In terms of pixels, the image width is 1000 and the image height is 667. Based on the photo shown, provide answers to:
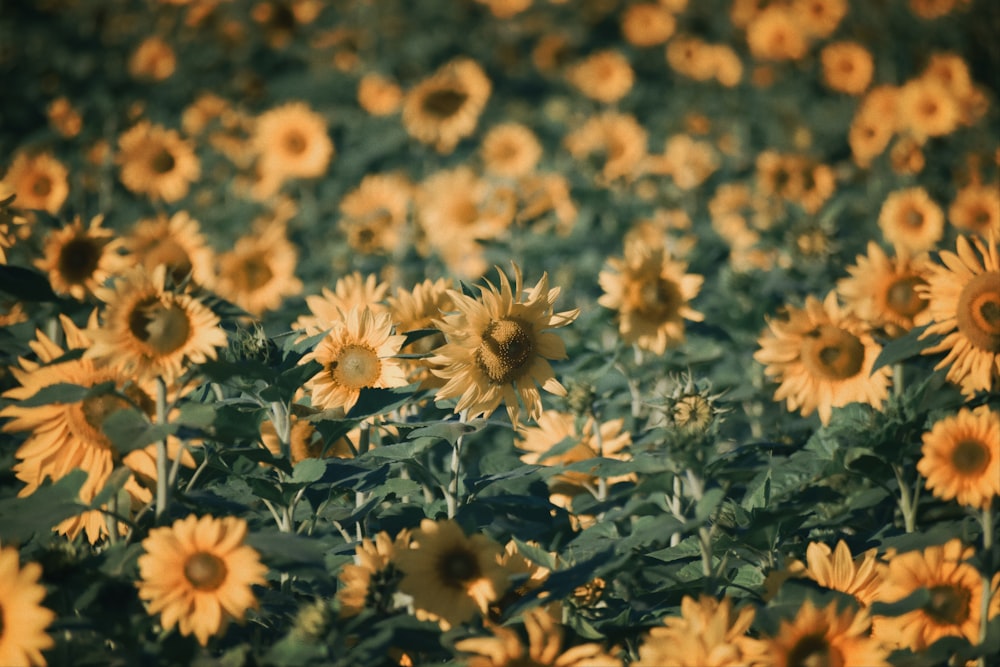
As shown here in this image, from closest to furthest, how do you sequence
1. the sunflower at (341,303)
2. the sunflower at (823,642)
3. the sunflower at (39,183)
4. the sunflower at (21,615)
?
the sunflower at (21,615) < the sunflower at (823,642) < the sunflower at (341,303) < the sunflower at (39,183)

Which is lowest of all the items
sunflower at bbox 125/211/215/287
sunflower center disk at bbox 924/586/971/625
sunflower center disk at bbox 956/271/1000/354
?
sunflower at bbox 125/211/215/287

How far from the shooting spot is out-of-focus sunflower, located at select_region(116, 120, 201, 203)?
17.2 ft

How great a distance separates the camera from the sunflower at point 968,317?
7.98 ft

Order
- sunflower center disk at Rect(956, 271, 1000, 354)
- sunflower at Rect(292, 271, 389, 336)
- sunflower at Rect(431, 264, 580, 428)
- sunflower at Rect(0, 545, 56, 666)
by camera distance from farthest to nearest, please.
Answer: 1. sunflower at Rect(292, 271, 389, 336)
2. sunflower center disk at Rect(956, 271, 1000, 354)
3. sunflower at Rect(431, 264, 580, 428)
4. sunflower at Rect(0, 545, 56, 666)

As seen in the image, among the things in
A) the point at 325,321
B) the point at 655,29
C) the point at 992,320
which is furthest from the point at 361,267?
the point at 655,29

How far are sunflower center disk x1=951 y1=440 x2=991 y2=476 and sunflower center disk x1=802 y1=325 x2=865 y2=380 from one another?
0.61 m

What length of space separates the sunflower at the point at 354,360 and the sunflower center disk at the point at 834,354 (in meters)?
1.30

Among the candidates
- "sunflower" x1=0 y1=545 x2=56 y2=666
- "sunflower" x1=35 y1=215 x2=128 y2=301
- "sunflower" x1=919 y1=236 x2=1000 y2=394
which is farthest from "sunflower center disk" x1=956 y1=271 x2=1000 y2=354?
"sunflower" x1=35 y1=215 x2=128 y2=301

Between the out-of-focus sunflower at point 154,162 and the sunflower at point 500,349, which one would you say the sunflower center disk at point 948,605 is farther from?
the out-of-focus sunflower at point 154,162

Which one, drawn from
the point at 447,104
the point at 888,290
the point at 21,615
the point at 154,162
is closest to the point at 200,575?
the point at 21,615

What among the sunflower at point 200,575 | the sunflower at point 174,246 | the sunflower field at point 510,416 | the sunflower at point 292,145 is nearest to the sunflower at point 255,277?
the sunflower field at point 510,416

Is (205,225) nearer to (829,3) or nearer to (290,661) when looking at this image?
(290,661)

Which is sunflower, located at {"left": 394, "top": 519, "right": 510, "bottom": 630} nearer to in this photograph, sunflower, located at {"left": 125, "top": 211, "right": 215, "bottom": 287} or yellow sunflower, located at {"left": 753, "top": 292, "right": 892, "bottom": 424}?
yellow sunflower, located at {"left": 753, "top": 292, "right": 892, "bottom": 424}

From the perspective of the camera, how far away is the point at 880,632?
2057 mm
